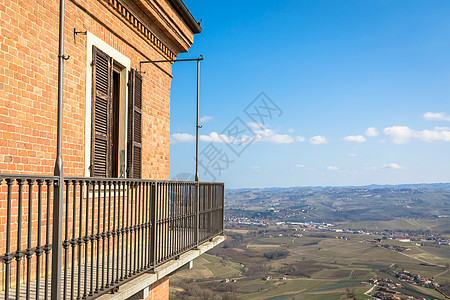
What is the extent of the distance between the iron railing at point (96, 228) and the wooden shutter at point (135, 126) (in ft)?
1.94

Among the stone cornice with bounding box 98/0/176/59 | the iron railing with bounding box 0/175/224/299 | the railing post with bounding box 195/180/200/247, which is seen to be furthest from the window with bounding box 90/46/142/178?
the railing post with bounding box 195/180/200/247

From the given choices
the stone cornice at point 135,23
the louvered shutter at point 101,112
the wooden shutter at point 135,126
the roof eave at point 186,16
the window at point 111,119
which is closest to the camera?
the louvered shutter at point 101,112

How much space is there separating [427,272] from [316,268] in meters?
22.6

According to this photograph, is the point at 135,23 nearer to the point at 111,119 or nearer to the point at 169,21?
the point at 169,21

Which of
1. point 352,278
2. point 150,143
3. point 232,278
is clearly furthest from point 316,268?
point 150,143

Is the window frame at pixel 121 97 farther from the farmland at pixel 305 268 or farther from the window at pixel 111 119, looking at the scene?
the farmland at pixel 305 268

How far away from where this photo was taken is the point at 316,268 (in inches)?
3521

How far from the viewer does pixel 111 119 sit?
22.2 ft

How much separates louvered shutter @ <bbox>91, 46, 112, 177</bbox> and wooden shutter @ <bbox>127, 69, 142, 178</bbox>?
66 centimetres

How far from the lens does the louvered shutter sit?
6035mm

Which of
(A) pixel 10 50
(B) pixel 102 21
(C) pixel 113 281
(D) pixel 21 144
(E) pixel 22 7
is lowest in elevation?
(C) pixel 113 281

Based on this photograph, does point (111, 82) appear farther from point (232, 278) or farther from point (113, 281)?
point (232, 278)

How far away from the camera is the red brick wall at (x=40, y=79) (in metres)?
4.31

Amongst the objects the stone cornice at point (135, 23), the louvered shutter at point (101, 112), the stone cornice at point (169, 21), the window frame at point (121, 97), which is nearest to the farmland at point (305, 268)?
the stone cornice at point (169, 21)
